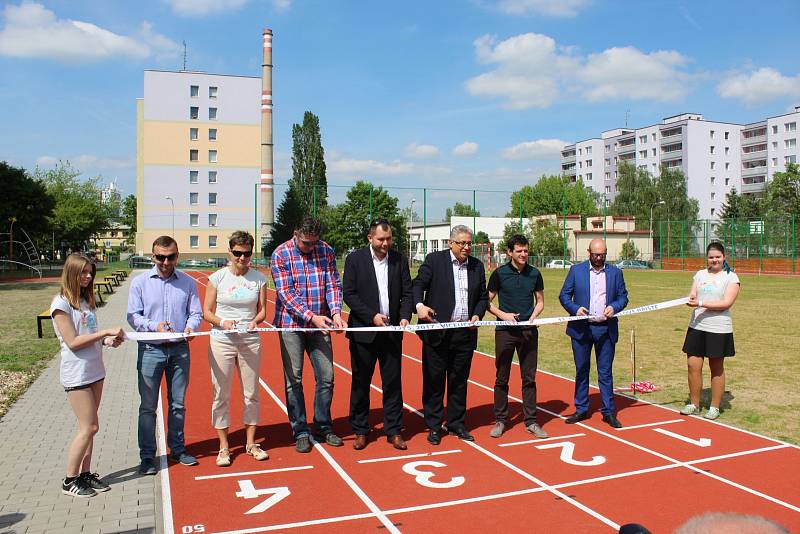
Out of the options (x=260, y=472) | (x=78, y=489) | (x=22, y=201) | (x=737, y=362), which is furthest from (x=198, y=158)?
(x=78, y=489)

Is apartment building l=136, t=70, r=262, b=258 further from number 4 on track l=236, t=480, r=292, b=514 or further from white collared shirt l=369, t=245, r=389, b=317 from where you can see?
number 4 on track l=236, t=480, r=292, b=514

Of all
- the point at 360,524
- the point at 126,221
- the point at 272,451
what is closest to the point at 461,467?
the point at 360,524

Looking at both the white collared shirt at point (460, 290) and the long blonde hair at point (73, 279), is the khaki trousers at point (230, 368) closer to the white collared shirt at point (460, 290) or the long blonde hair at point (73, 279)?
the long blonde hair at point (73, 279)

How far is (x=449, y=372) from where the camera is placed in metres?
6.50

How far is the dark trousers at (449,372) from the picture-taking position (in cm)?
635

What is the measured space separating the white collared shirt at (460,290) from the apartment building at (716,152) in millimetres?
82750

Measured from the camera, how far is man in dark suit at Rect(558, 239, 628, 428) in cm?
697

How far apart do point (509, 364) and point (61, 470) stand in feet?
14.1

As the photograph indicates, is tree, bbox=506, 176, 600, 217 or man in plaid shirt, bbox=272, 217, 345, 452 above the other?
tree, bbox=506, 176, 600, 217

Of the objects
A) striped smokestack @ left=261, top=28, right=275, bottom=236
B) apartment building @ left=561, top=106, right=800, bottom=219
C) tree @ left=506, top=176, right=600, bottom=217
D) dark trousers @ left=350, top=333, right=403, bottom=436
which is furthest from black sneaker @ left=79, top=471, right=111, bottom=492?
tree @ left=506, top=176, right=600, bottom=217

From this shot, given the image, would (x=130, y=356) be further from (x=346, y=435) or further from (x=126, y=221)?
(x=126, y=221)

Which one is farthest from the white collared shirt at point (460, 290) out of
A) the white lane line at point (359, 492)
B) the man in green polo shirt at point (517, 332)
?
the white lane line at point (359, 492)

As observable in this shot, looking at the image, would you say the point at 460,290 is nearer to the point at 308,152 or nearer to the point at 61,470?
the point at 61,470

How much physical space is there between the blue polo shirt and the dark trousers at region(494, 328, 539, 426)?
0.12 m
